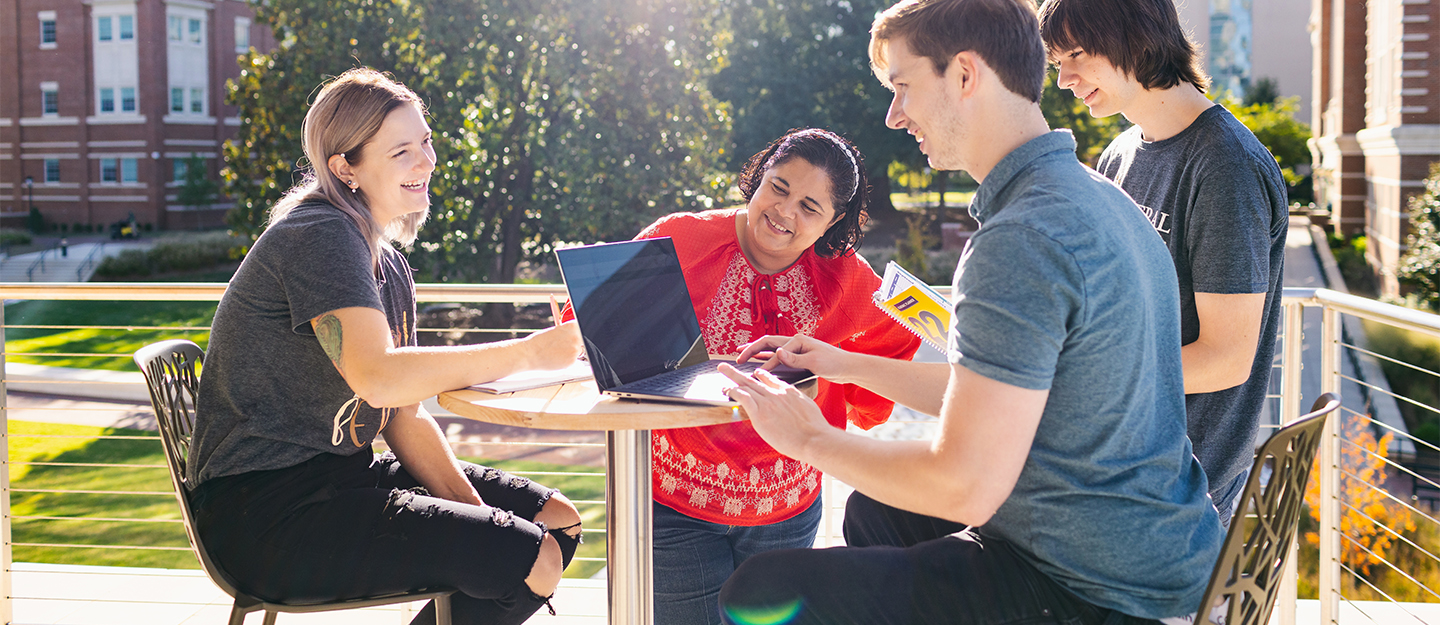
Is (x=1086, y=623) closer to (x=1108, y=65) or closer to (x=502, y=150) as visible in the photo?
(x=1108, y=65)

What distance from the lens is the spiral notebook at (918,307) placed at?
6.05 ft

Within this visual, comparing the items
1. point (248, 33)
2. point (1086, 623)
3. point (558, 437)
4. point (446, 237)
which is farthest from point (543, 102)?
point (248, 33)

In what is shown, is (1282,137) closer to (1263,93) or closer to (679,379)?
(1263,93)

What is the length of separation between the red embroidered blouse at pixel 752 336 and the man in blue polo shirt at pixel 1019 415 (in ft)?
2.69

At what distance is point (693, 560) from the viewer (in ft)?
7.73

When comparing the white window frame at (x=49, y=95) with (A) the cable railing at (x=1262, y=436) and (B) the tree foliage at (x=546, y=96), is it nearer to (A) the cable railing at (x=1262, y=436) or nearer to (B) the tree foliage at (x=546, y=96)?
(A) the cable railing at (x=1262, y=436)

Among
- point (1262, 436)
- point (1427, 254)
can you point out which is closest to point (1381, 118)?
point (1427, 254)

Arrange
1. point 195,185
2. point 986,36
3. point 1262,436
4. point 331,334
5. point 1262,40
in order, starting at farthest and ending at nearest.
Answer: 1. point 1262,40
2. point 195,185
3. point 1262,436
4. point 331,334
5. point 986,36

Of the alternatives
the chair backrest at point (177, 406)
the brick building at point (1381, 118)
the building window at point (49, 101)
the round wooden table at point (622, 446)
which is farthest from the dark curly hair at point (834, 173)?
the building window at point (49, 101)

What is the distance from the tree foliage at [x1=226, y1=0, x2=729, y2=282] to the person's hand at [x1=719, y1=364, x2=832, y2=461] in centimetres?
1096

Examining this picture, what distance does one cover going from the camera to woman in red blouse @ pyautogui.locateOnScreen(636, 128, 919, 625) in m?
2.35

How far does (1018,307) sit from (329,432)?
138 cm

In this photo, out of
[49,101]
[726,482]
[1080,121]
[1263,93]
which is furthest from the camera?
[1263,93]

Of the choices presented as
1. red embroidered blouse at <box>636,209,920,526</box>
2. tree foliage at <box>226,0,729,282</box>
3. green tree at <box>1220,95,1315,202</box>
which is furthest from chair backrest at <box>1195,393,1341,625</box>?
green tree at <box>1220,95,1315,202</box>
